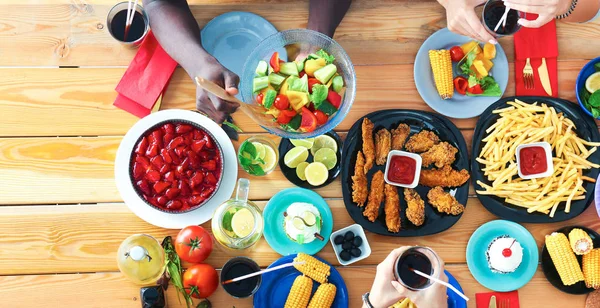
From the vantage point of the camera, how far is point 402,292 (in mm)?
1978

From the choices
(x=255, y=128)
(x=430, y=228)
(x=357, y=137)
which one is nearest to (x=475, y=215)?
(x=430, y=228)

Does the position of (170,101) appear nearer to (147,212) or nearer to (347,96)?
(147,212)

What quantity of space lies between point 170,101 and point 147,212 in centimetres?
56

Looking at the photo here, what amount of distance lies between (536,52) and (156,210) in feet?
6.66

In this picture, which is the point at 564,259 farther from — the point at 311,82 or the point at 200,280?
the point at 200,280

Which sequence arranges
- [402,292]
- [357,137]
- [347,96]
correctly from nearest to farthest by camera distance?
[402,292] → [347,96] → [357,137]

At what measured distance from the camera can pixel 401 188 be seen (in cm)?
246

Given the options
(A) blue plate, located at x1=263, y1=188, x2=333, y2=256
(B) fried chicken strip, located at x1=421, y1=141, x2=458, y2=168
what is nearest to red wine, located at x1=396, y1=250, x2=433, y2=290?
(A) blue plate, located at x1=263, y1=188, x2=333, y2=256

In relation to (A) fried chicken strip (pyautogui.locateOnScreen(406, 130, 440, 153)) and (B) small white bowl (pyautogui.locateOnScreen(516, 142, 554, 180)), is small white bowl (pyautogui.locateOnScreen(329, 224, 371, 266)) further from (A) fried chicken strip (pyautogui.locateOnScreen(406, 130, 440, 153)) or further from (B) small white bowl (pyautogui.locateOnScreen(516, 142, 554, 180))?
(B) small white bowl (pyautogui.locateOnScreen(516, 142, 554, 180))

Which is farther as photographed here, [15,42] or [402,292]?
[15,42]

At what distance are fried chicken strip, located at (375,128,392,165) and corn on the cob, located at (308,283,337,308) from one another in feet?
2.08

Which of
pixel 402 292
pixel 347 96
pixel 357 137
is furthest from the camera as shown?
pixel 357 137

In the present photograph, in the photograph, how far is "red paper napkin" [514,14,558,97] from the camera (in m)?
2.56

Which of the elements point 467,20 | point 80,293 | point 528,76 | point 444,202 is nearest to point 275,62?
point 467,20
